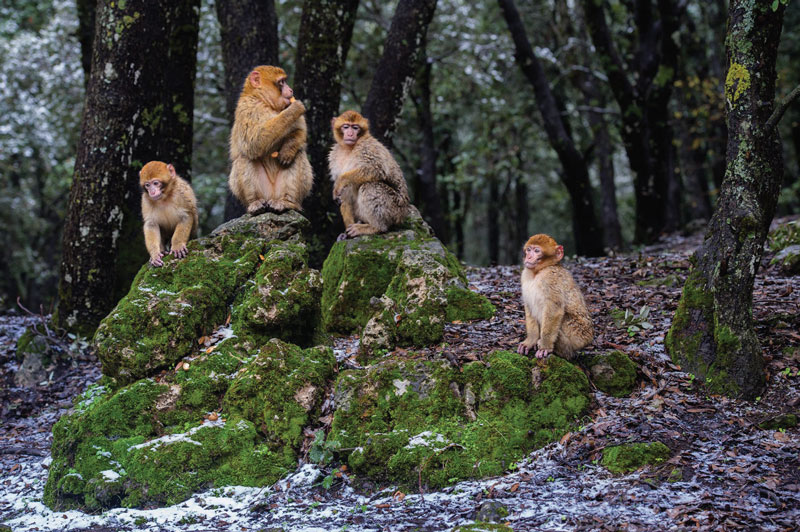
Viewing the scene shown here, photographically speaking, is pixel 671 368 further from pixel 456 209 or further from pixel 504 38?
pixel 456 209

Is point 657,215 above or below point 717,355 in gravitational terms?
above

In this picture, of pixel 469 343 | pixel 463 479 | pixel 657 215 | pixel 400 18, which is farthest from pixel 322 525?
pixel 657 215

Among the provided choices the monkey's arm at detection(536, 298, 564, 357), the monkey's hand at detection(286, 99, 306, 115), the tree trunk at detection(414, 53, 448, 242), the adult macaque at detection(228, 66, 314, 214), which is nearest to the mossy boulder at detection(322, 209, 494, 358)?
the adult macaque at detection(228, 66, 314, 214)

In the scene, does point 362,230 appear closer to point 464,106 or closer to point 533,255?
point 533,255

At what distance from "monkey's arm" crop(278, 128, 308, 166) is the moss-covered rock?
4.19 meters

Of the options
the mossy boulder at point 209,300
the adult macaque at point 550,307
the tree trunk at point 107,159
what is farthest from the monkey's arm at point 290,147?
the adult macaque at point 550,307

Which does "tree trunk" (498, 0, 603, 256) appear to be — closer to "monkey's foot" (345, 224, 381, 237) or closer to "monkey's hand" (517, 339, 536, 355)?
"monkey's foot" (345, 224, 381, 237)

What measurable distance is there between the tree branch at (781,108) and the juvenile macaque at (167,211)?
5896mm

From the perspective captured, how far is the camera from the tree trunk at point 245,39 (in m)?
10.9

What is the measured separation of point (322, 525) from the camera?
503 cm

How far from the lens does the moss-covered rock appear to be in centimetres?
632

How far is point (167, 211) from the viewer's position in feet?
24.8

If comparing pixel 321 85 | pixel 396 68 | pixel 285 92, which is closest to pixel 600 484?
pixel 285 92

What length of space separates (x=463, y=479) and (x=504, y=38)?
53.1ft
